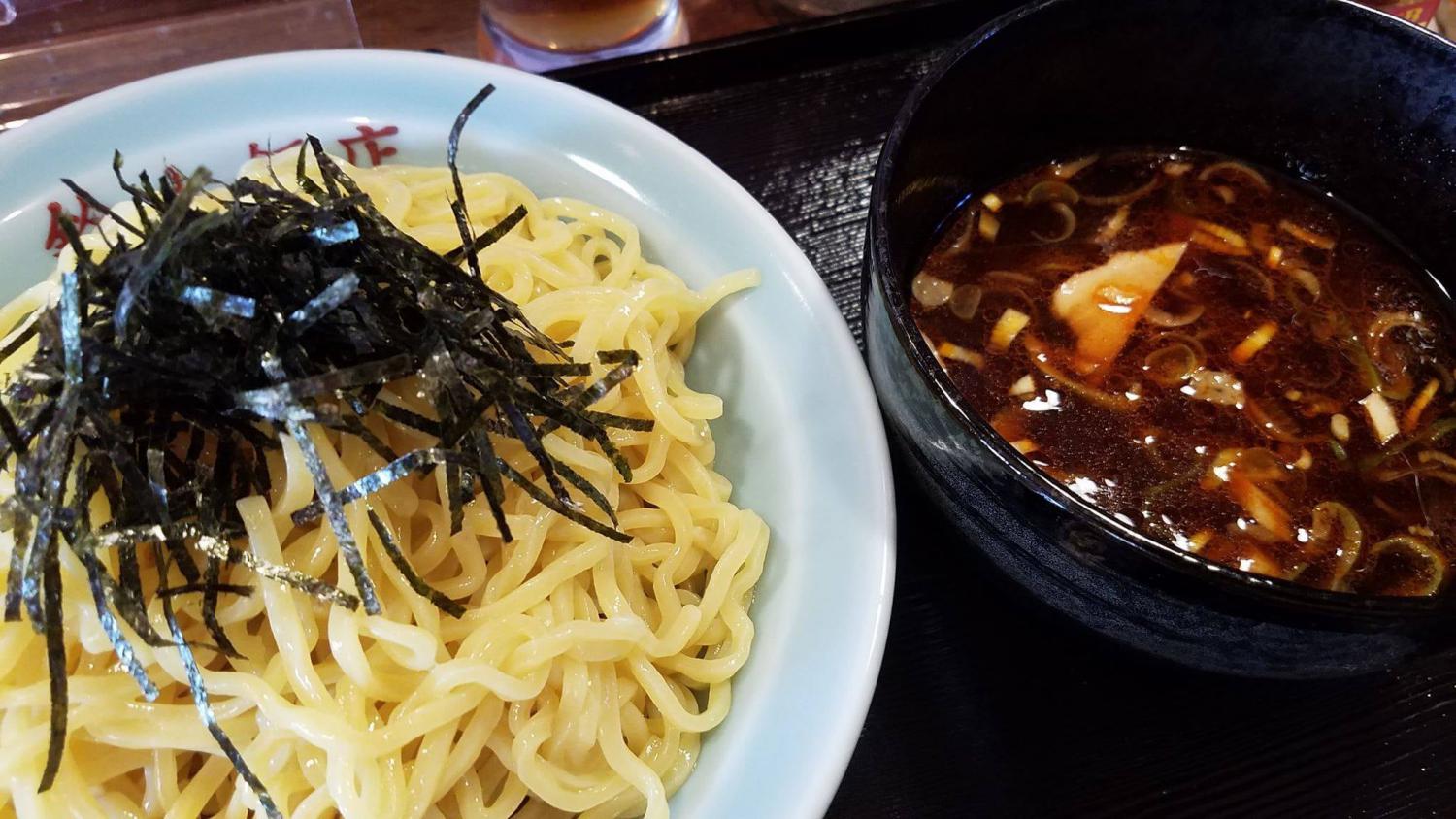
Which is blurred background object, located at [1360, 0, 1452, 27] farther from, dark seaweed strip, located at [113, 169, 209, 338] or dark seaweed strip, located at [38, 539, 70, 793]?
dark seaweed strip, located at [38, 539, 70, 793]

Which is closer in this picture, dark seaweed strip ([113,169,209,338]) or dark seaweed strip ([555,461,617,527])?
dark seaweed strip ([113,169,209,338])

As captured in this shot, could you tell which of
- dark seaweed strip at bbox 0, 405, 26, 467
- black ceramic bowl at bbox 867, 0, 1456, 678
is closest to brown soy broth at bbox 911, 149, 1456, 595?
black ceramic bowl at bbox 867, 0, 1456, 678

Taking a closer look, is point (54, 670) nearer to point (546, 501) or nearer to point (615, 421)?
point (546, 501)

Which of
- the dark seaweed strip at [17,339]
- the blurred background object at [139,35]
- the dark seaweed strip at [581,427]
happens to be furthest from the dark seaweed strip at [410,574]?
the blurred background object at [139,35]

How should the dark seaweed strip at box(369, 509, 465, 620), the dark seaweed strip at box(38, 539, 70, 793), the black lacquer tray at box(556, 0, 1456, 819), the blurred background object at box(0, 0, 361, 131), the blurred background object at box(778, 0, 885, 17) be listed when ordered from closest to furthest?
the dark seaweed strip at box(38, 539, 70, 793)
the dark seaweed strip at box(369, 509, 465, 620)
the black lacquer tray at box(556, 0, 1456, 819)
the blurred background object at box(0, 0, 361, 131)
the blurred background object at box(778, 0, 885, 17)

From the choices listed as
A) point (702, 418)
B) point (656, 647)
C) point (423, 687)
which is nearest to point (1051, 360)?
point (702, 418)

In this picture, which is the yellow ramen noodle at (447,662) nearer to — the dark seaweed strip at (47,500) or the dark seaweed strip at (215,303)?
the dark seaweed strip at (47,500)

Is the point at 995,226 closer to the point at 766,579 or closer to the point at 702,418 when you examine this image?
the point at 702,418
